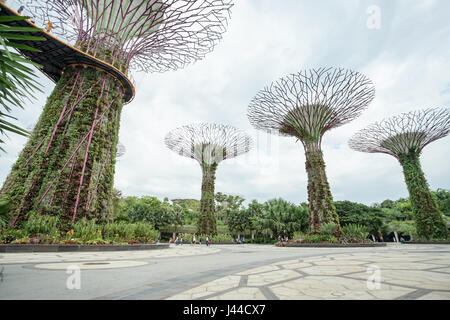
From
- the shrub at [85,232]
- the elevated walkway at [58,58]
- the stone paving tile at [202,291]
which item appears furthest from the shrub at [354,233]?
the elevated walkway at [58,58]

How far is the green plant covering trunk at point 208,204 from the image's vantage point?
2214cm

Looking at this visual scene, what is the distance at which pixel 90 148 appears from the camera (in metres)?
10.2

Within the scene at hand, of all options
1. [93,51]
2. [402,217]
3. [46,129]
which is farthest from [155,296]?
[402,217]

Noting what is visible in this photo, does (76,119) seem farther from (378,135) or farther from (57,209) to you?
(378,135)

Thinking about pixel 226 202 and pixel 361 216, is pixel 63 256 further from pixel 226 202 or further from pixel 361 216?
pixel 226 202

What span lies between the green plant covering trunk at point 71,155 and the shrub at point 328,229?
41.3 ft

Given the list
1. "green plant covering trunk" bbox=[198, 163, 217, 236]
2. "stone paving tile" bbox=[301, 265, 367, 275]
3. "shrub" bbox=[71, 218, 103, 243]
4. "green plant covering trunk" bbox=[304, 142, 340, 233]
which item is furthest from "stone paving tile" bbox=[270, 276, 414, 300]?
"green plant covering trunk" bbox=[198, 163, 217, 236]

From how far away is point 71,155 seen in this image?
9680mm

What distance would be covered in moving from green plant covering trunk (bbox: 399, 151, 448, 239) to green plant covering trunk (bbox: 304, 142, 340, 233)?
8.82 meters

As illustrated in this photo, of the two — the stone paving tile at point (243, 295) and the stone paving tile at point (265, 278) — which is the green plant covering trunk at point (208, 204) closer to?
the stone paving tile at point (265, 278)

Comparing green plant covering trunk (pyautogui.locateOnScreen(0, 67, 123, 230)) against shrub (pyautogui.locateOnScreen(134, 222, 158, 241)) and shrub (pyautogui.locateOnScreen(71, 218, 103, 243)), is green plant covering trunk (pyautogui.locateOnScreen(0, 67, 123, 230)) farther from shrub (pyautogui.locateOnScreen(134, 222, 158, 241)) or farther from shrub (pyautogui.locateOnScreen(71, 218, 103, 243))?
shrub (pyautogui.locateOnScreen(134, 222, 158, 241))

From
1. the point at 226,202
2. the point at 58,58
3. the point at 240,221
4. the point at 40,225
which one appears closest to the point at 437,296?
the point at 40,225

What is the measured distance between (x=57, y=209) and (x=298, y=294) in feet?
33.3

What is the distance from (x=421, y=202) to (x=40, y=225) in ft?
82.6
